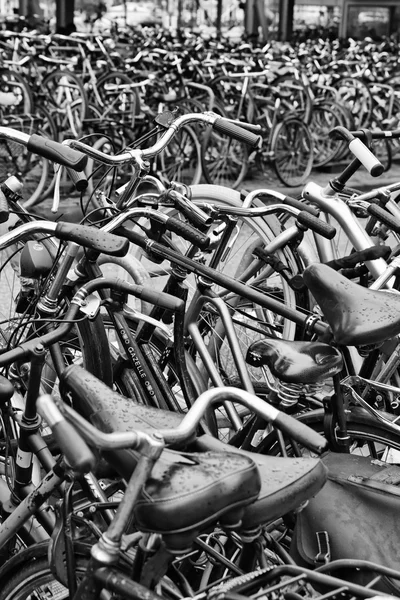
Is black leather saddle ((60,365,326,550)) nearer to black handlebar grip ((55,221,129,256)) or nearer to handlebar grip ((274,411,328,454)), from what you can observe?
handlebar grip ((274,411,328,454))

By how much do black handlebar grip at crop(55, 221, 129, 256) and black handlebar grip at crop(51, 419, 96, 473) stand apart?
998 millimetres

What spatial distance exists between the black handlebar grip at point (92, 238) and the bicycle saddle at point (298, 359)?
0.53 metres

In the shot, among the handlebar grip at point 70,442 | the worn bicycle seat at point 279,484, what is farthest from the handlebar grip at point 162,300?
the handlebar grip at point 70,442

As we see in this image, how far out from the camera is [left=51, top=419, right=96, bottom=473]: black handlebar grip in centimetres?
179

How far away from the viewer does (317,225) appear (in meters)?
3.23

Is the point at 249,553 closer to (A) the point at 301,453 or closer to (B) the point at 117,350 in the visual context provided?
(A) the point at 301,453

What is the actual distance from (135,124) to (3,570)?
7.13 meters

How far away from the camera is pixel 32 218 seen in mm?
3564

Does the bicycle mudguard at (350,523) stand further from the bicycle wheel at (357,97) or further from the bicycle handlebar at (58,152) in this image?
the bicycle wheel at (357,97)

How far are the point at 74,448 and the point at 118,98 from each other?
786cm

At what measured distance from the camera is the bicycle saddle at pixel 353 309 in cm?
267

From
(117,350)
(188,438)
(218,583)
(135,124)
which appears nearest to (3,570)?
(218,583)

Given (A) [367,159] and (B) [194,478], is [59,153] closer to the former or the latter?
(A) [367,159]

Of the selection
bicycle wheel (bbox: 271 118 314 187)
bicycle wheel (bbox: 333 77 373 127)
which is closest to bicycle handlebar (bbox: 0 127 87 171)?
bicycle wheel (bbox: 271 118 314 187)
